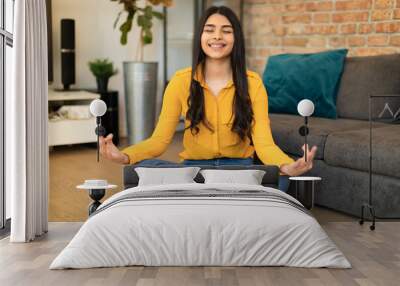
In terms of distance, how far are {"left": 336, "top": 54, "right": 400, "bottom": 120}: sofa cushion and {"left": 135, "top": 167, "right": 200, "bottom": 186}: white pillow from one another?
1811 mm

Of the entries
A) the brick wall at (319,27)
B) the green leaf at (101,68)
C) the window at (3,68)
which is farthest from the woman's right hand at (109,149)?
the green leaf at (101,68)

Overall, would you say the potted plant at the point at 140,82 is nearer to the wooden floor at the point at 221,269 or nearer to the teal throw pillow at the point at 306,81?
the teal throw pillow at the point at 306,81

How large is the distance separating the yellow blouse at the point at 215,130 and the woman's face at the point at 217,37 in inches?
5.9

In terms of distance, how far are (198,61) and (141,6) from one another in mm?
4161

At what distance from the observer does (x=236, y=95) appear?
365cm

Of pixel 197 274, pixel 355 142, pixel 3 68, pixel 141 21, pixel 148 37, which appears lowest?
pixel 197 274

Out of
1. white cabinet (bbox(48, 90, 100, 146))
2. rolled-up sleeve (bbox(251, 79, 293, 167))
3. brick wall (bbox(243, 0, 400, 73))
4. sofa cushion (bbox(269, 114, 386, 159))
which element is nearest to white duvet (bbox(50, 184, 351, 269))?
rolled-up sleeve (bbox(251, 79, 293, 167))

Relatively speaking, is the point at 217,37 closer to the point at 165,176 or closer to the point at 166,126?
the point at 166,126

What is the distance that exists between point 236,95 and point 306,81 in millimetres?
1604

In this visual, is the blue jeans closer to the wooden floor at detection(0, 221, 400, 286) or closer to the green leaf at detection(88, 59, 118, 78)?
the wooden floor at detection(0, 221, 400, 286)

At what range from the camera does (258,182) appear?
10.9ft

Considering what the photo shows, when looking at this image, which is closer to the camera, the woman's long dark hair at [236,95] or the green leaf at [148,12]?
the woman's long dark hair at [236,95]

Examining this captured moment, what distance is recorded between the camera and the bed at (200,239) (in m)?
2.79

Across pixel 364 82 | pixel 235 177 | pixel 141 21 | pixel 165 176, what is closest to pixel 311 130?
pixel 364 82
